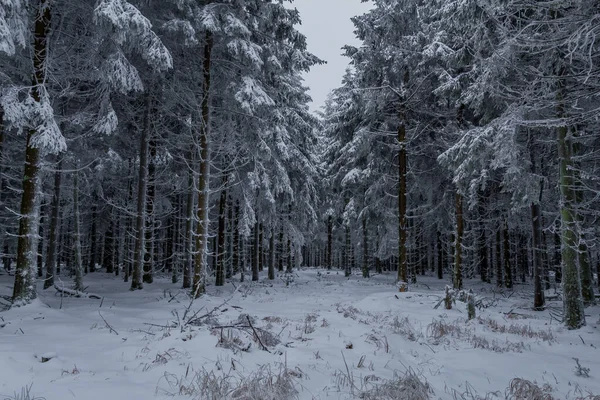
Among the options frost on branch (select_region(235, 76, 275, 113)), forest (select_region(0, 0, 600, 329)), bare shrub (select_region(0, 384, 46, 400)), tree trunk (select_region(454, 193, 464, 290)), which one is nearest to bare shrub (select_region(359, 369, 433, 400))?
bare shrub (select_region(0, 384, 46, 400))

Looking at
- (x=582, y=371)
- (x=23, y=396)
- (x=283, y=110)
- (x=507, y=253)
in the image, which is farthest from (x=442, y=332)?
(x=283, y=110)

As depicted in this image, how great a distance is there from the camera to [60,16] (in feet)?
30.2

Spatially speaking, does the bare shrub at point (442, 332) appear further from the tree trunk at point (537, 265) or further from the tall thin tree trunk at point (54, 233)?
the tall thin tree trunk at point (54, 233)

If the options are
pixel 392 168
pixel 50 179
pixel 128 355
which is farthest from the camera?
pixel 392 168

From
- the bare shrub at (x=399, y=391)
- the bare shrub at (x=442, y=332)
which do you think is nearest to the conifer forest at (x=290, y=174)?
the bare shrub at (x=399, y=391)

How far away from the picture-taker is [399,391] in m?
3.50

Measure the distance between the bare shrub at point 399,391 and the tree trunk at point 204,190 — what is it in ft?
24.3

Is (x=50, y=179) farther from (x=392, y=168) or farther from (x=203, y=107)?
(x=392, y=168)

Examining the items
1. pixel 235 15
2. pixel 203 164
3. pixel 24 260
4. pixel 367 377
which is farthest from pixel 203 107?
pixel 367 377

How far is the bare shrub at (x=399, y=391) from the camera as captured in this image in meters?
3.43

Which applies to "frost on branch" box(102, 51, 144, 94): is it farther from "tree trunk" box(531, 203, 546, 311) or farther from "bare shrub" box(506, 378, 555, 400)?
"tree trunk" box(531, 203, 546, 311)

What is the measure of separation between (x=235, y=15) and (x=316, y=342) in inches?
384

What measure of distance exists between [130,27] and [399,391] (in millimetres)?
8885

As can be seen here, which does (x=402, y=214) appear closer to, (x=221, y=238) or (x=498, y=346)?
(x=221, y=238)
